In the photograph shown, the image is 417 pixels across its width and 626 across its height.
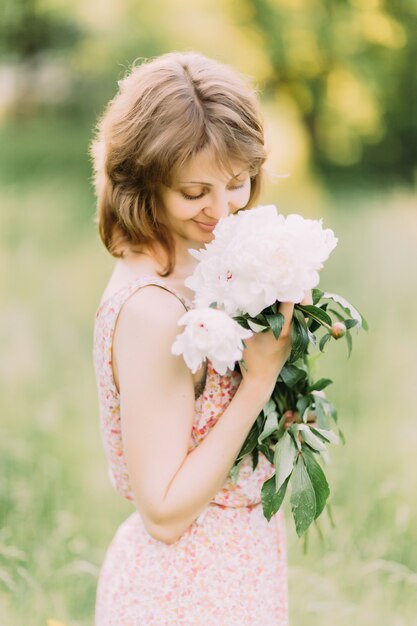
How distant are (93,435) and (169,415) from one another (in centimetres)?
233

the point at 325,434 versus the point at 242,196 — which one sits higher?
the point at 242,196

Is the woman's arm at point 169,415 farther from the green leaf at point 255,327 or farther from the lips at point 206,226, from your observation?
the lips at point 206,226

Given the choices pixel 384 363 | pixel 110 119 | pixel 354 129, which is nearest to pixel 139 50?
pixel 354 129

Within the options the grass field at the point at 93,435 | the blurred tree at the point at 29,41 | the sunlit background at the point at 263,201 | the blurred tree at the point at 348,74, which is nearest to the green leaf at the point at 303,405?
the sunlit background at the point at 263,201

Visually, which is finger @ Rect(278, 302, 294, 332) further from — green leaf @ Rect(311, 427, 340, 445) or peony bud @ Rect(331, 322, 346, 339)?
green leaf @ Rect(311, 427, 340, 445)

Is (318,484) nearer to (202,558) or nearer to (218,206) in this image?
(202,558)

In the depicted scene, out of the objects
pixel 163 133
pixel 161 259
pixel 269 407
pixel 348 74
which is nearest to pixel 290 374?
pixel 269 407

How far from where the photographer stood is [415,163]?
10.2 metres

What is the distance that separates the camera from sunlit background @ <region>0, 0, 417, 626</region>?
3008 mm

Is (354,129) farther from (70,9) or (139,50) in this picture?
(70,9)

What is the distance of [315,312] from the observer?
1.74m

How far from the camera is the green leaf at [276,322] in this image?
65.2 inches

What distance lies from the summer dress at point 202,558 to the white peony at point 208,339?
242mm

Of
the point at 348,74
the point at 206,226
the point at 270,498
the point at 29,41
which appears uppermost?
the point at 348,74
